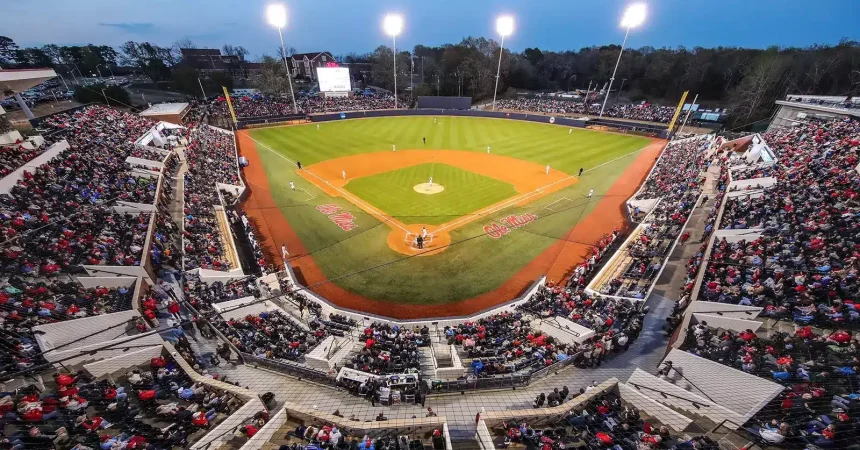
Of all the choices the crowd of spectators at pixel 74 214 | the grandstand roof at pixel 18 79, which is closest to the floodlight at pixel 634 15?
the crowd of spectators at pixel 74 214

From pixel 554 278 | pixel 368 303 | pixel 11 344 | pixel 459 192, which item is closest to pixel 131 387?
pixel 11 344

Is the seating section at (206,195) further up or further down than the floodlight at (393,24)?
further down

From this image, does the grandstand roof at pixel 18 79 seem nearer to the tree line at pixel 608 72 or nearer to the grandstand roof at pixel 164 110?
the grandstand roof at pixel 164 110

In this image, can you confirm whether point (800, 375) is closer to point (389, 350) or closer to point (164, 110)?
point (389, 350)

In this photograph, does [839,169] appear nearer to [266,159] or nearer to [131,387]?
[131,387]

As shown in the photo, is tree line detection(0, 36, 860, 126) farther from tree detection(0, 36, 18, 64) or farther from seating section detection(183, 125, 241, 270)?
seating section detection(183, 125, 241, 270)

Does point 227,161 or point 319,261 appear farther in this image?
point 227,161
